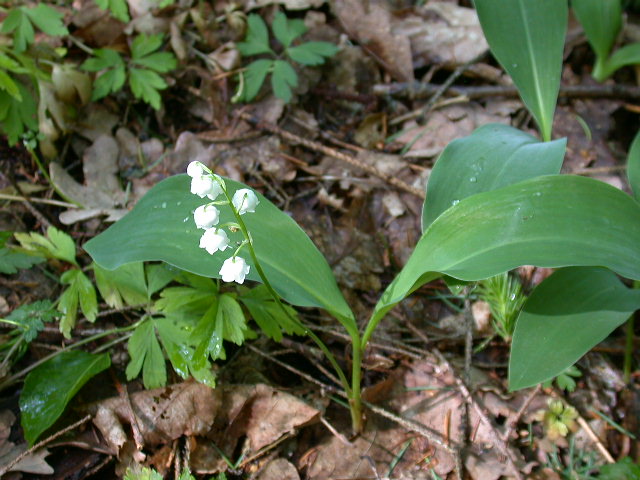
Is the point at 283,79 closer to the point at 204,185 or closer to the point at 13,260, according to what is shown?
the point at 13,260

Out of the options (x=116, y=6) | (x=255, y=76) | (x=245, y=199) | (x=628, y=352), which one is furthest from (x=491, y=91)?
(x=245, y=199)

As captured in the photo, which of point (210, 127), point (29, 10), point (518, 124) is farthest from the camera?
point (518, 124)

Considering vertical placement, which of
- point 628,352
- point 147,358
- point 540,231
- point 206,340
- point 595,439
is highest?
point 540,231

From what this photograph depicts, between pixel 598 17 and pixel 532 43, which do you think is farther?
pixel 598 17

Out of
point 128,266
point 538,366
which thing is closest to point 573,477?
point 538,366

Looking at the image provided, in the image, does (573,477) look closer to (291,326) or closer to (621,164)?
(291,326)

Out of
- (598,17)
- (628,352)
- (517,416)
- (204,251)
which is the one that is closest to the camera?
(204,251)
